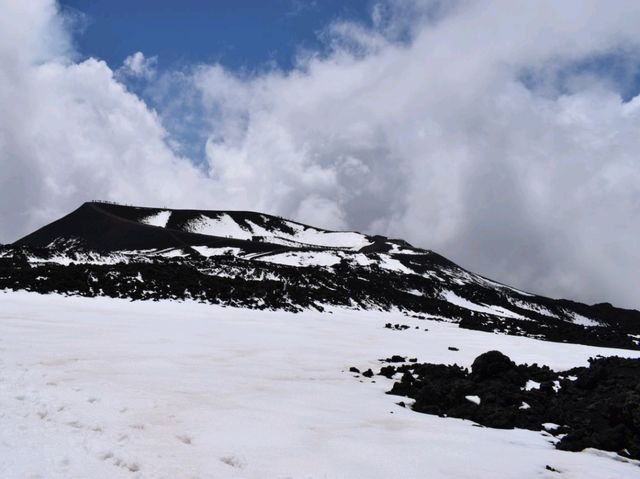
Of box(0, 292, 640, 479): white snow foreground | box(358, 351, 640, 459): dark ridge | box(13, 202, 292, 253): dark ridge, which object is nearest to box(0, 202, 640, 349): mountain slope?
box(13, 202, 292, 253): dark ridge

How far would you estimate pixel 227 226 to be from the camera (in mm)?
158125

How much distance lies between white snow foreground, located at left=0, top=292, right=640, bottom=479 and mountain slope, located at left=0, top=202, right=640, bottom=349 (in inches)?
581

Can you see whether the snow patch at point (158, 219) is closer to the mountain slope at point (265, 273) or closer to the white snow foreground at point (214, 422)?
the mountain slope at point (265, 273)

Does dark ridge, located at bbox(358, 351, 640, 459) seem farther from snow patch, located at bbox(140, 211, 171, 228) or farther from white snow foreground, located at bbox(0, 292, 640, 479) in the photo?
snow patch, located at bbox(140, 211, 171, 228)

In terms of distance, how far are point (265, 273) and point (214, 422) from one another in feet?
126

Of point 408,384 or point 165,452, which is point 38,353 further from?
point 408,384

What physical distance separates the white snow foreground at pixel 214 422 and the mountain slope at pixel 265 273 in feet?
48.5

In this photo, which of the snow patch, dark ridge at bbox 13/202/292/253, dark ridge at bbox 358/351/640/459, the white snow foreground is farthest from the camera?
the snow patch

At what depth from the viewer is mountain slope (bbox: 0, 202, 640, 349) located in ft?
94.5

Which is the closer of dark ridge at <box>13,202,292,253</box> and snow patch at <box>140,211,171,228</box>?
dark ridge at <box>13,202,292,253</box>

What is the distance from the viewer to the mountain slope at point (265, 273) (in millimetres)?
28797

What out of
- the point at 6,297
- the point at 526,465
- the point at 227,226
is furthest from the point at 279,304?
the point at 227,226

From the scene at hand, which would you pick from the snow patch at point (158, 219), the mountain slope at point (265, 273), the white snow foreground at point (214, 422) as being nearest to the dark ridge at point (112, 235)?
the mountain slope at point (265, 273)

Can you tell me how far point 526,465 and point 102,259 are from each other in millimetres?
46530
